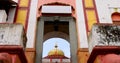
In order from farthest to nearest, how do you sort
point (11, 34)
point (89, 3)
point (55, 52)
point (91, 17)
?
1. point (55, 52)
2. point (89, 3)
3. point (91, 17)
4. point (11, 34)

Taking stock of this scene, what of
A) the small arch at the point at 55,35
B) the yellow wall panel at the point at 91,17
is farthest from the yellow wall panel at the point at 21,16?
the yellow wall panel at the point at 91,17

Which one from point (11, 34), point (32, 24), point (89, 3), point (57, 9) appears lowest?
point (11, 34)

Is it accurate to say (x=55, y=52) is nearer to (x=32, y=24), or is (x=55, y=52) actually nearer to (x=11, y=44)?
(x=32, y=24)

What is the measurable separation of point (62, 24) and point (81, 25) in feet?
3.85

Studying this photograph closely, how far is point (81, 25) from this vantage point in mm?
10273

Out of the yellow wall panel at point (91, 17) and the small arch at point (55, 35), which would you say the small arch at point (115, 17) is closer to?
the yellow wall panel at point (91, 17)

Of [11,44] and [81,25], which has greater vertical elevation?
[81,25]

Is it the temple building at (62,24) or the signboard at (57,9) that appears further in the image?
the signboard at (57,9)

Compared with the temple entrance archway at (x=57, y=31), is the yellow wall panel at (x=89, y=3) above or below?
above

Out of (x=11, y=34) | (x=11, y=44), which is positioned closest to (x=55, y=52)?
(x=11, y=34)

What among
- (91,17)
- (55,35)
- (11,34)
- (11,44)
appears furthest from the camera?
(55,35)

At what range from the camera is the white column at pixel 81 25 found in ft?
31.6

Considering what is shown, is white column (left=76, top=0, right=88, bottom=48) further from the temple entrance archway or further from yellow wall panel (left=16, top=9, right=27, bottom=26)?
yellow wall panel (left=16, top=9, right=27, bottom=26)

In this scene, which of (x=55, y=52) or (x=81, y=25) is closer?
(x=81, y=25)
